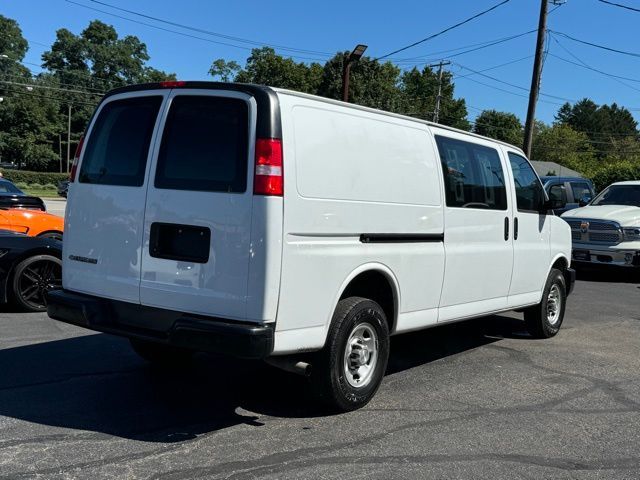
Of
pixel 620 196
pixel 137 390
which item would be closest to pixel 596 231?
pixel 620 196

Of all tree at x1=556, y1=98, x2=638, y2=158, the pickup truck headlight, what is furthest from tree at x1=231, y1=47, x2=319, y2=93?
tree at x1=556, y1=98, x2=638, y2=158

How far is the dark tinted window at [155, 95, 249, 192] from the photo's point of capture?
3957 mm

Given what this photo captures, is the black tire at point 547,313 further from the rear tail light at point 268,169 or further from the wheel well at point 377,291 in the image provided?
the rear tail light at point 268,169

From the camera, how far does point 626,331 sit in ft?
26.2

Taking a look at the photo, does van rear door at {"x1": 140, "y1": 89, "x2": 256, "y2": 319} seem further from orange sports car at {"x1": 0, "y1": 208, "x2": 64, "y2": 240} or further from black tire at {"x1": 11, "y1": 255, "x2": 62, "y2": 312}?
orange sports car at {"x1": 0, "y1": 208, "x2": 64, "y2": 240}

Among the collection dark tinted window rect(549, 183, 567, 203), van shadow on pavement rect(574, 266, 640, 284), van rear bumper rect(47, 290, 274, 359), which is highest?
dark tinted window rect(549, 183, 567, 203)

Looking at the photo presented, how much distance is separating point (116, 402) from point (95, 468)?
1.12 meters

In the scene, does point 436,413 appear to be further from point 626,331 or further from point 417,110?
point 417,110

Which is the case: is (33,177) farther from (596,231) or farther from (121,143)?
(121,143)

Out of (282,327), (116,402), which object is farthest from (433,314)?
(116,402)

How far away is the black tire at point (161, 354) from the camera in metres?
5.45

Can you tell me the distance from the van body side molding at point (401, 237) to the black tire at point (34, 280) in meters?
4.60

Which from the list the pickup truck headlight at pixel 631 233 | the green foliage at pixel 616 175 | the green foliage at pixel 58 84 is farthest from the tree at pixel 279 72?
the pickup truck headlight at pixel 631 233

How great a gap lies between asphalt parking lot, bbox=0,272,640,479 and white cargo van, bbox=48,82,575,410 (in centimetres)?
52
